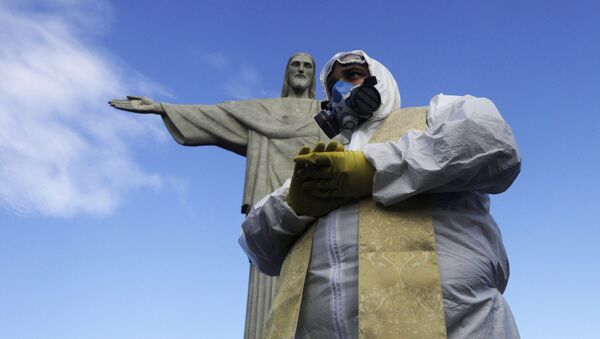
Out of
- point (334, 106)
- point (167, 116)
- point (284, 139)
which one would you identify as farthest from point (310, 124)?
point (334, 106)

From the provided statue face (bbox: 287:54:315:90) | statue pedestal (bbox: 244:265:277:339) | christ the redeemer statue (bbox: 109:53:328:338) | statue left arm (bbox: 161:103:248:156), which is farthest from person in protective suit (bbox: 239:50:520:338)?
statue face (bbox: 287:54:315:90)

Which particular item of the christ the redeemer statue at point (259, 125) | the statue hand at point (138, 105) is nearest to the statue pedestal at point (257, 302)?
the christ the redeemer statue at point (259, 125)

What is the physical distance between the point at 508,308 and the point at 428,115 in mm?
689

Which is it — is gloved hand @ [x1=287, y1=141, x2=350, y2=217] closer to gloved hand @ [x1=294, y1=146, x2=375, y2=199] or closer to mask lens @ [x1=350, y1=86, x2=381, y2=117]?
gloved hand @ [x1=294, y1=146, x2=375, y2=199]

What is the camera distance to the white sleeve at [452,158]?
2281mm

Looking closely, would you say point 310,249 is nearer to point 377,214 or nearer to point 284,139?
point 377,214

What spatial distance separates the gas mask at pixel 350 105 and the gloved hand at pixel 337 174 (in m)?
0.33

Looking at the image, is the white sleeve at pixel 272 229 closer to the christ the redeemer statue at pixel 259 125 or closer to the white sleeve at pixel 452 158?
the white sleeve at pixel 452 158

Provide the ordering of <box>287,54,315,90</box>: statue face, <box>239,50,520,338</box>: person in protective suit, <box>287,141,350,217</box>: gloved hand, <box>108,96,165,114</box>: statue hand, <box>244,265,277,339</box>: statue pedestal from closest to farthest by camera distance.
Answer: <box>239,50,520,338</box>: person in protective suit → <box>287,141,350,217</box>: gloved hand → <box>244,265,277,339</box>: statue pedestal → <box>108,96,165,114</box>: statue hand → <box>287,54,315,90</box>: statue face

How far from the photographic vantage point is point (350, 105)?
269 centimetres

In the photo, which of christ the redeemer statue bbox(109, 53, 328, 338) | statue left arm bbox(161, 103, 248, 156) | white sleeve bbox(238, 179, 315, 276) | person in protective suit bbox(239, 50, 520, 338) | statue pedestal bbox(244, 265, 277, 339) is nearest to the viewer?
person in protective suit bbox(239, 50, 520, 338)

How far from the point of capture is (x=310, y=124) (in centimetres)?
654

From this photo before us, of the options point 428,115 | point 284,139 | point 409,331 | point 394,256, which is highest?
point 284,139

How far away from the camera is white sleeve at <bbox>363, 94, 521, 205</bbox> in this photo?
2281mm
